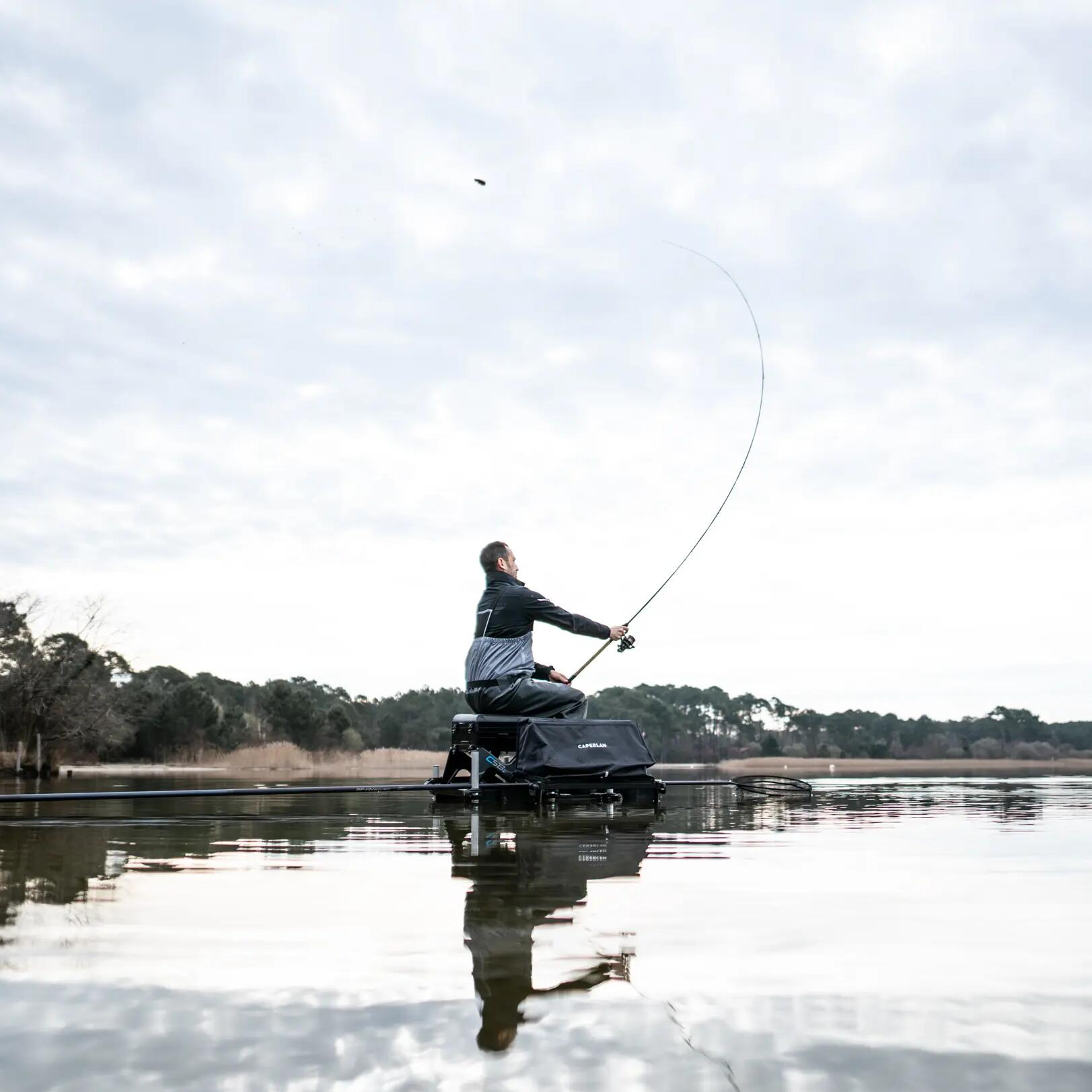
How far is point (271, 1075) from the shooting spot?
1.97 metres

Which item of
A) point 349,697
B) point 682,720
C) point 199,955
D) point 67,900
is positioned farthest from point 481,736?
point 349,697

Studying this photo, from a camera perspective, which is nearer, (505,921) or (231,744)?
(505,921)

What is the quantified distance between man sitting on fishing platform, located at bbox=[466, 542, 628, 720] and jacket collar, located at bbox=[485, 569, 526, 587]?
33 millimetres

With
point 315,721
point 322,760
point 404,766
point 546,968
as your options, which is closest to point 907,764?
point 404,766

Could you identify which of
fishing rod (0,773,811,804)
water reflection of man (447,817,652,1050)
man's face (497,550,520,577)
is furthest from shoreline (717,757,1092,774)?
water reflection of man (447,817,652,1050)

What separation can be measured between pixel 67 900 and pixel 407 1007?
196cm

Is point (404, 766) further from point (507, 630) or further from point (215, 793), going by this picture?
point (215, 793)

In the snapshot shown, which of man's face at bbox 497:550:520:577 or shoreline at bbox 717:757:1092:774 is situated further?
shoreline at bbox 717:757:1092:774

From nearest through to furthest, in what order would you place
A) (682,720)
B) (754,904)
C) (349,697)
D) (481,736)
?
(754,904), (481,736), (682,720), (349,697)

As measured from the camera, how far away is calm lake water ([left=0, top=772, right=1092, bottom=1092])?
6.64ft

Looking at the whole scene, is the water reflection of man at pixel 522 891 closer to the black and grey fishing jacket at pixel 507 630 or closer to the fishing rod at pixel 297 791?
the fishing rod at pixel 297 791

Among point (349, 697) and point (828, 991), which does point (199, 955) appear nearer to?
point (828, 991)

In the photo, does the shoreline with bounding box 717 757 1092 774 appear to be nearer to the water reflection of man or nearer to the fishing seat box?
the fishing seat box

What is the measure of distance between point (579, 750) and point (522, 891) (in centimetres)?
418
